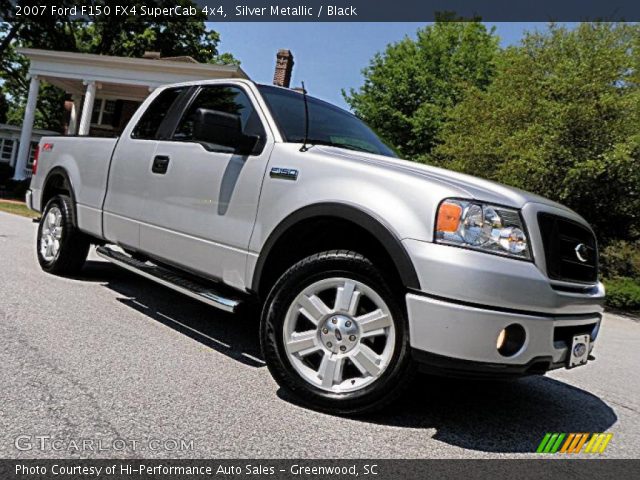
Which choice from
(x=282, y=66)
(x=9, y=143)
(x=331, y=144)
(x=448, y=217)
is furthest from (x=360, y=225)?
(x=9, y=143)

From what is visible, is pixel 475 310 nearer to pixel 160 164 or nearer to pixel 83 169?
pixel 160 164

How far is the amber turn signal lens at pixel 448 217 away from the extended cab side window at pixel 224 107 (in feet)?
4.80

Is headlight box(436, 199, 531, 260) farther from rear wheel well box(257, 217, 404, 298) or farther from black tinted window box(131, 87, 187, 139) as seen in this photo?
black tinted window box(131, 87, 187, 139)

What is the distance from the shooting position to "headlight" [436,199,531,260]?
2.54 meters

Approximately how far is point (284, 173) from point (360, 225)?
0.70 m

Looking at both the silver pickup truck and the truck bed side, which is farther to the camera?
the truck bed side

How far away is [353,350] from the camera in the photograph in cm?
280

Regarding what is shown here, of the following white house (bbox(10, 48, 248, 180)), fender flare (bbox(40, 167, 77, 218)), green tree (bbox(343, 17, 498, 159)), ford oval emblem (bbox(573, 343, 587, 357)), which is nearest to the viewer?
ford oval emblem (bbox(573, 343, 587, 357))

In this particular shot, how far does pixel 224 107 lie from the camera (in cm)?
412

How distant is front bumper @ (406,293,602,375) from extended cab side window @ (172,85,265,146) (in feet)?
5.59

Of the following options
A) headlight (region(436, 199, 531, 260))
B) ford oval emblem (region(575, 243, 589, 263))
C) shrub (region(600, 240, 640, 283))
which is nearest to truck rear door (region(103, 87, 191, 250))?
headlight (region(436, 199, 531, 260))

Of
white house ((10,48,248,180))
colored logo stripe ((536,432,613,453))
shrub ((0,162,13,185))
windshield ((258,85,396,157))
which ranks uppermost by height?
white house ((10,48,248,180))

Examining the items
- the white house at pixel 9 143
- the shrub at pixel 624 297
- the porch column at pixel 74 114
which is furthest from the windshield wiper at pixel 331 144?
the white house at pixel 9 143

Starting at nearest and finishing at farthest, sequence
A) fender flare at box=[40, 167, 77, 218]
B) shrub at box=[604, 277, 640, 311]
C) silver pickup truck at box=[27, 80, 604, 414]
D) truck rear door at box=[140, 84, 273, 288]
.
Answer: silver pickup truck at box=[27, 80, 604, 414], truck rear door at box=[140, 84, 273, 288], fender flare at box=[40, 167, 77, 218], shrub at box=[604, 277, 640, 311]
